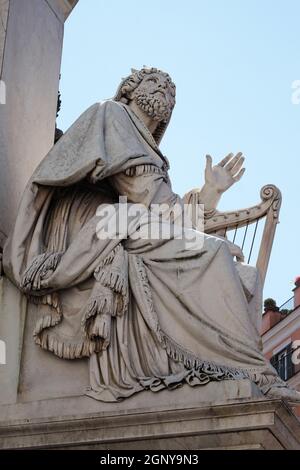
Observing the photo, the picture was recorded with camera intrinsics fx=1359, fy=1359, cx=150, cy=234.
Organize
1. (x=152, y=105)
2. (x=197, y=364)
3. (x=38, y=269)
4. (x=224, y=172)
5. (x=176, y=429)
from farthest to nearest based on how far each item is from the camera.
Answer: (x=224, y=172), (x=152, y=105), (x=38, y=269), (x=197, y=364), (x=176, y=429)

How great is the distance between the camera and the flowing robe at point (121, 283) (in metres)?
9.09

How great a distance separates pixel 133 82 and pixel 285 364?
1934cm

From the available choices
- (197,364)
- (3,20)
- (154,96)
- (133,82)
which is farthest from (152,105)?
(197,364)

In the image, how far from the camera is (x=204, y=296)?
367 inches

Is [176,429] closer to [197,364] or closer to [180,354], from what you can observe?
[197,364]

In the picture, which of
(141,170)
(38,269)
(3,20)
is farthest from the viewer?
(3,20)

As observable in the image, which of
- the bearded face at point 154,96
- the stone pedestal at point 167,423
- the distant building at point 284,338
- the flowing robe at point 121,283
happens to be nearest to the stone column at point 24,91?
the flowing robe at point 121,283

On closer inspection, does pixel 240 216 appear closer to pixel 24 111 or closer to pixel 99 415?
pixel 24 111

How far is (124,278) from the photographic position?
9.32 metres

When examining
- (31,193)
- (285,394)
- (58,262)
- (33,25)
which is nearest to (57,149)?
(31,193)

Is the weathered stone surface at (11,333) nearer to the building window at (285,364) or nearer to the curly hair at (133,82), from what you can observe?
the curly hair at (133,82)

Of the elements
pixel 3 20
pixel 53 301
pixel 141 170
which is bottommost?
pixel 53 301

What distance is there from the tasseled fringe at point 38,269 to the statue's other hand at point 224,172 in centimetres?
199

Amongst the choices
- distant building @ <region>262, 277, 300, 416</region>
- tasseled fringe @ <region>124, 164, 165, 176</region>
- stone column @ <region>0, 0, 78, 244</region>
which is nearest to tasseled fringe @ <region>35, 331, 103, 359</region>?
stone column @ <region>0, 0, 78, 244</region>
